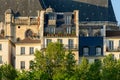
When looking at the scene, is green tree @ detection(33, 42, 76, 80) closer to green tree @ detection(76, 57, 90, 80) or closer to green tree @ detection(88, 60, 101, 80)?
green tree @ detection(76, 57, 90, 80)

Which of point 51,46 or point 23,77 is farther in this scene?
point 51,46

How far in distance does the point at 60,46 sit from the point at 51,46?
148cm

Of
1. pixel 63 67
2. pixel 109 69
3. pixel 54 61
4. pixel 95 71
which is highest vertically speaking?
pixel 54 61

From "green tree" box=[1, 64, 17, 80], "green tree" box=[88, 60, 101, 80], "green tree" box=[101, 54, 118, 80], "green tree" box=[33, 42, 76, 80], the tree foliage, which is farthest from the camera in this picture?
"green tree" box=[1, 64, 17, 80]

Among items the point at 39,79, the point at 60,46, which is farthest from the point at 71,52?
the point at 39,79

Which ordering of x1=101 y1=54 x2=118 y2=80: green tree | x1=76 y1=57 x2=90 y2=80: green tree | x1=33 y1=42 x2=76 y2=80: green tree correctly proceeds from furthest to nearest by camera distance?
x1=33 y1=42 x2=76 y2=80: green tree → x1=101 y1=54 x2=118 y2=80: green tree → x1=76 y1=57 x2=90 y2=80: green tree

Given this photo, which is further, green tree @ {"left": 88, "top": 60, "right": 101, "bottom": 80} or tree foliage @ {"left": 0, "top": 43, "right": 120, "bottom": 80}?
green tree @ {"left": 88, "top": 60, "right": 101, "bottom": 80}

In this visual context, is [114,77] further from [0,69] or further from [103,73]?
[0,69]

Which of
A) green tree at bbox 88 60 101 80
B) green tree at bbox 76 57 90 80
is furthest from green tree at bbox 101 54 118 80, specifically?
green tree at bbox 76 57 90 80

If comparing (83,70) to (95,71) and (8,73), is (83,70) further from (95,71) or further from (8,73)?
(8,73)

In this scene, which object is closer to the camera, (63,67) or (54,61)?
(63,67)

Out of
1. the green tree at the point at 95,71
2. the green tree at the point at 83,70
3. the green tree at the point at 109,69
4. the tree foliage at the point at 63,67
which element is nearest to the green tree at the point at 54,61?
the tree foliage at the point at 63,67

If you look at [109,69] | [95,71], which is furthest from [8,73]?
[109,69]

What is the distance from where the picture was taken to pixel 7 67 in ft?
610
